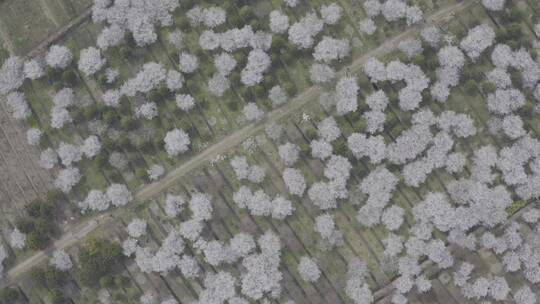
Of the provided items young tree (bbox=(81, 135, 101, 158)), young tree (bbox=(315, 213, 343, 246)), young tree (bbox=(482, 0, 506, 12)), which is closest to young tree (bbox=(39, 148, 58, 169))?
young tree (bbox=(81, 135, 101, 158))

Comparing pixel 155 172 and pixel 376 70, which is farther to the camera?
pixel 155 172

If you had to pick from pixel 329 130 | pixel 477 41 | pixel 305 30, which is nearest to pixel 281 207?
pixel 329 130

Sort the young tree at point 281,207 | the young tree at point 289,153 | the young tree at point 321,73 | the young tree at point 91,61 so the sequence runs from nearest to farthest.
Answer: the young tree at point 281,207 < the young tree at point 289,153 < the young tree at point 321,73 < the young tree at point 91,61

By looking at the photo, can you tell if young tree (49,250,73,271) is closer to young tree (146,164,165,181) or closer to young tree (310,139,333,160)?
young tree (146,164,165,181)

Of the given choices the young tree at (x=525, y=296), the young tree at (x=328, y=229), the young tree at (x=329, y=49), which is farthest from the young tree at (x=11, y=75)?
the young tree at (x=525, y=296)

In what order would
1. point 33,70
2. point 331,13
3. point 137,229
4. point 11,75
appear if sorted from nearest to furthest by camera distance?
point 137,229
point 331,13
point 33,70
point 11,75

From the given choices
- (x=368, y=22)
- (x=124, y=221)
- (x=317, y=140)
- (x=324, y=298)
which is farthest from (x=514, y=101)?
(x=124, y=221)

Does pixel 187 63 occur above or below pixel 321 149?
above

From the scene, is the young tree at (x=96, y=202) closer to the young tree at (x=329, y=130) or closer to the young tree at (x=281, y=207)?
the young tree at (x=281, y=207)

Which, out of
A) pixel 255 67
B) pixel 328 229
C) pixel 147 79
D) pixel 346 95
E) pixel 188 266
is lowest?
pixel 328 229

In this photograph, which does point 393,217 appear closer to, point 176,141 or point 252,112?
point 252,112

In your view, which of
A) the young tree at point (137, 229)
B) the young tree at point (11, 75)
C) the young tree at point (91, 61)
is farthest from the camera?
the young tree at point (11, 75)
